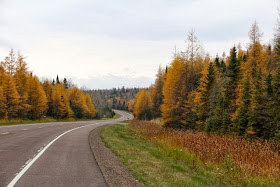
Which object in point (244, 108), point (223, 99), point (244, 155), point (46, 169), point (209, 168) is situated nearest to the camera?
point (46, 169)

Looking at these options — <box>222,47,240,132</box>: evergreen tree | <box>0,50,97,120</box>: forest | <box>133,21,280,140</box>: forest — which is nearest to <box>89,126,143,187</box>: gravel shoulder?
<box>133,21,280,140</box>: forest

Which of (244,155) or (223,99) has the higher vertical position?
(223,99)

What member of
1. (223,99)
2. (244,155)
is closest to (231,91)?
(223,99)

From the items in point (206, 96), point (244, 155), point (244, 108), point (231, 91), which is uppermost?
point (231, 91)

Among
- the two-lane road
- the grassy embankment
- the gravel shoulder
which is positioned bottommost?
the grassy embankment

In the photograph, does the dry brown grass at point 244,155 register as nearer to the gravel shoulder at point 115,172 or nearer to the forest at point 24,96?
the gravel shoulder at point 115,172

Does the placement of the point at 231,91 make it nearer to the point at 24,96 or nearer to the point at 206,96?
the point at 206,96

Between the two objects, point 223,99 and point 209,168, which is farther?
point 223,99

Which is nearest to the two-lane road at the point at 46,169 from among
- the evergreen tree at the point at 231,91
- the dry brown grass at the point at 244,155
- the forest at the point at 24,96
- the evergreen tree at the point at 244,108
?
the dry brown grass at the point at 244,155

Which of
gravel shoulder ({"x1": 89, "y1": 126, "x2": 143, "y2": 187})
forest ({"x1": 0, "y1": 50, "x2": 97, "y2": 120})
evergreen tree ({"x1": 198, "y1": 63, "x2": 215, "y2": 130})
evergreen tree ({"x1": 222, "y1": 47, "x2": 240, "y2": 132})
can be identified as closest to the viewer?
gravel shoulder ({"x1": 89, "y1": 126, "x2": 143, "y2": 187})

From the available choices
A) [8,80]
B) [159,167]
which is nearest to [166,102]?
[8,80]

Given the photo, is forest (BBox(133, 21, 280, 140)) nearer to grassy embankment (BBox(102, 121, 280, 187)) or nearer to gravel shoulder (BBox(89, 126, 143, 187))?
grassy embankment (BBox(102, 121, 280, 187))

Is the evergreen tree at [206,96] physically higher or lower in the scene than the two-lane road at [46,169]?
higher

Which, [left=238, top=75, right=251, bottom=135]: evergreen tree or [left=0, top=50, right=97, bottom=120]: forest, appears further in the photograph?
[left=0, top=50, right=97, bottom=120]: forest
